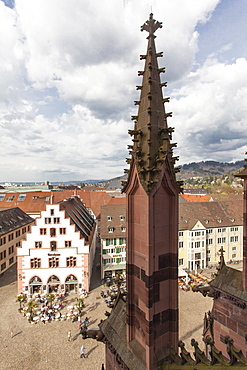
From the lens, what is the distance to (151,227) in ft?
22.0

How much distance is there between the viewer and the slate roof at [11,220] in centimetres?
4583

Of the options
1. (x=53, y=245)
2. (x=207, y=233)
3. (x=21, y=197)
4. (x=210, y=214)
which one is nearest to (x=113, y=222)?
(x=53, y=245)

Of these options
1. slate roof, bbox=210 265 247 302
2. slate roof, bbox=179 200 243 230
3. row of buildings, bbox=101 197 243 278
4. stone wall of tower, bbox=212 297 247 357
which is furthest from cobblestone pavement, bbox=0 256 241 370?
slate roof, bbox=179 200 243 230

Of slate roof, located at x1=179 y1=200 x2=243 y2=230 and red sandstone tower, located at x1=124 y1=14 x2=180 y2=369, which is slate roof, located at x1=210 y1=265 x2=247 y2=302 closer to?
red sandstone tower, located at x1=124 y1=14 x2=180 y2=369

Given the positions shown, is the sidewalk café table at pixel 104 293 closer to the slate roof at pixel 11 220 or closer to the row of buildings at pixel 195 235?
the row of buildings at pixel 195 235

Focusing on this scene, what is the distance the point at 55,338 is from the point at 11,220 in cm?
3308

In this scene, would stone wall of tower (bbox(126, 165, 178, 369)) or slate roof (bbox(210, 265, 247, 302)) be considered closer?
stone wall of tower (bbox(126, 165, 178, 369))

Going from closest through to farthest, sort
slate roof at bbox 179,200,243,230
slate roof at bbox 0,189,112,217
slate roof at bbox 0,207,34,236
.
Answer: slate roof at bbox 0,207,34,236 → slate roof at bbox 179,200,243,230 → slate roof at bbox 0,189,112,217

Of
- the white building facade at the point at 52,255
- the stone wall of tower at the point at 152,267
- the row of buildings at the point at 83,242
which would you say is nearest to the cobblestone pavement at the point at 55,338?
the white building facade at the point at 52,255

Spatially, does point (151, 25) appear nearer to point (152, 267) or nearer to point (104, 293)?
point (152, 267)

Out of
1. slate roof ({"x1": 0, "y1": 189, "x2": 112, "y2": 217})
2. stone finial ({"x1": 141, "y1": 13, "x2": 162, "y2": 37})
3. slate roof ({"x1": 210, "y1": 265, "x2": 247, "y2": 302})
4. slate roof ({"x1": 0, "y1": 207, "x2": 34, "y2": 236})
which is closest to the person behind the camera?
stone finial ({"x1": 141, "y1": 13, "x2": 162, "y2": 37})

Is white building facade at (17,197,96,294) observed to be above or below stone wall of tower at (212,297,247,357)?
below

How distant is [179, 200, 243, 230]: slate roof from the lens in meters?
46.7

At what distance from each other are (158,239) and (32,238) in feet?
102
